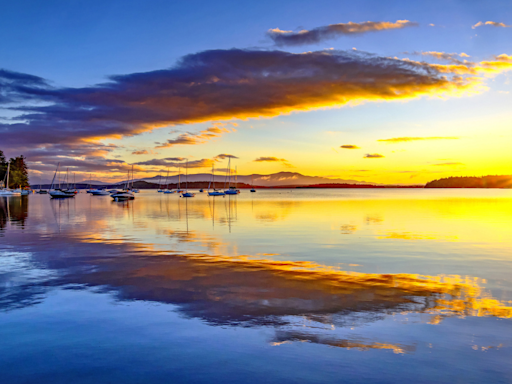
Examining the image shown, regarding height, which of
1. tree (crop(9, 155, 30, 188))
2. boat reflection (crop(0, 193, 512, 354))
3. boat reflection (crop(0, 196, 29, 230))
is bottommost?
boat reflection (crop(0, 193, 512, 354))

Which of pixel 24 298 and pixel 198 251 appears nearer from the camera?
pixel 24 298

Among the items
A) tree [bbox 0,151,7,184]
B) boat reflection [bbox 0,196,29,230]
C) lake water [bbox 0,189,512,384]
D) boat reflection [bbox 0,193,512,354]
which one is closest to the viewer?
lake water [bbox 0,189,512,384]

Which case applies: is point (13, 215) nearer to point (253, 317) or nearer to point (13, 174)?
point (253, 317)

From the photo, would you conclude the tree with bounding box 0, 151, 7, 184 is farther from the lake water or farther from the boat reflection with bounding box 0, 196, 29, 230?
the lake water

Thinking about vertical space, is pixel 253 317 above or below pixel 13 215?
below

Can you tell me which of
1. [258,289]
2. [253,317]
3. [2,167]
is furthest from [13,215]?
[2,167]

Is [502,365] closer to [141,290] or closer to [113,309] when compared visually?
[113,309]

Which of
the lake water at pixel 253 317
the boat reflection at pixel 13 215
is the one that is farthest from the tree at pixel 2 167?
the lake water at pixel 253 317

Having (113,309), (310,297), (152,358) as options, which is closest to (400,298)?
(310,297)

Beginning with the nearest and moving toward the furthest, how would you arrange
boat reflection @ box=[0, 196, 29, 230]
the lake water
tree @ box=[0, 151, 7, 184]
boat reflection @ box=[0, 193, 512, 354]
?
the lake water
boat reflection @ box=[0, 193, 512, 354]
boat reflection @ box=[0, 196, 29, 230]
tree @ box=[0, 151, 7, 184]

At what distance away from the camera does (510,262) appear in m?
20.5

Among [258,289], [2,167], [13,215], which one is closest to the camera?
[258,289]

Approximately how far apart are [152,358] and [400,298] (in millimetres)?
8451

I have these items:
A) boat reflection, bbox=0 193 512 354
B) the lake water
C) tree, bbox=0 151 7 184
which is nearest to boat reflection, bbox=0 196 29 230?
the lake water
